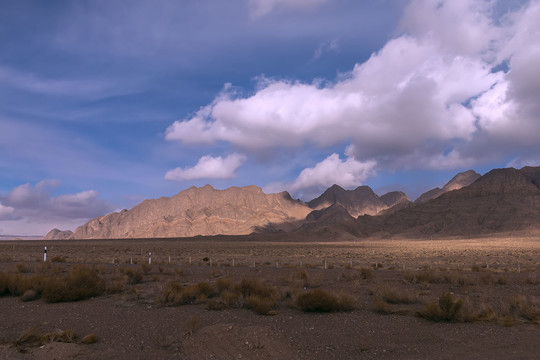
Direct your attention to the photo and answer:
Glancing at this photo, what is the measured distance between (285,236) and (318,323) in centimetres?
13477

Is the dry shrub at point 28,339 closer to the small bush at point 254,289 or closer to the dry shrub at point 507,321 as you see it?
the small bush at point 254,289

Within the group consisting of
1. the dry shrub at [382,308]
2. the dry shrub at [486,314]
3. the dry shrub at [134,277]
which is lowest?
the dry shrub at [486,314]

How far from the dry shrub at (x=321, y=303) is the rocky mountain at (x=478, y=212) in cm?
11370

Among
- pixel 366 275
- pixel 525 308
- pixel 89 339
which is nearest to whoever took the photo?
pixel 89 339

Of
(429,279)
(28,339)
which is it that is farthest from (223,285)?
(429,279)

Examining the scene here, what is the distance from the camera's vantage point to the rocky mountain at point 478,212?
11644cm

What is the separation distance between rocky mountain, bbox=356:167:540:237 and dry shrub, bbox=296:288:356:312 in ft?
373

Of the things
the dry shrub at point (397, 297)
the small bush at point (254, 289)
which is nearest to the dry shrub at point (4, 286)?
the small bush at point (254, 289)

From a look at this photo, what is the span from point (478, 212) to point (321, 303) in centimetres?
13068

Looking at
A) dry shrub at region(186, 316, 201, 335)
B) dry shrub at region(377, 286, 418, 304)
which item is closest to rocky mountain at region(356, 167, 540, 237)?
dry shrub at region(377, 286, 418, 304)

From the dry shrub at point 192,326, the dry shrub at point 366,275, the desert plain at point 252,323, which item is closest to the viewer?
the desert plain at point 252,323

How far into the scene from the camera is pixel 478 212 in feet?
417

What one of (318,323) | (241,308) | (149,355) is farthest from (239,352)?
(241,308)

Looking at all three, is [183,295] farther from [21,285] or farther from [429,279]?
[429,279]
